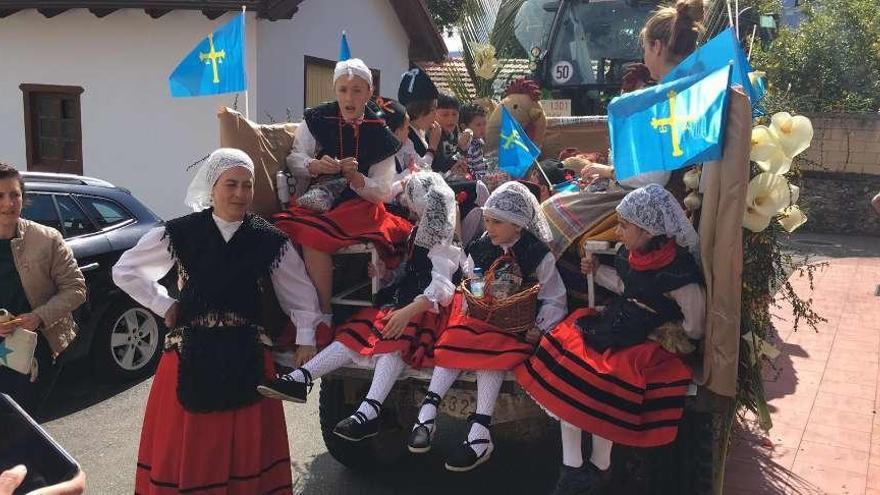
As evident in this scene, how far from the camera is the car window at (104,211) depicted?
597cm

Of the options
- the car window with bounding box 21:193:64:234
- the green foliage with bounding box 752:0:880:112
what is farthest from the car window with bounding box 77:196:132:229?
the green foliage with bounding box 752:0:880:112

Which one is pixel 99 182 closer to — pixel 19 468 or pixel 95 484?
pixel 95 484

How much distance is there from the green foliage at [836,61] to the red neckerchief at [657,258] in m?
13.2

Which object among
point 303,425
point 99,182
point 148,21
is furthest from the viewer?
point 148,21

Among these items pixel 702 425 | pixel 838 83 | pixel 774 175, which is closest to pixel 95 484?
pixel 702 425

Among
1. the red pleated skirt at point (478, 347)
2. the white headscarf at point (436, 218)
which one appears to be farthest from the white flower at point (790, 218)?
the white headscarf at point (436, 218)

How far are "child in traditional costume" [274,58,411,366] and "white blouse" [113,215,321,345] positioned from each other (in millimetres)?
113

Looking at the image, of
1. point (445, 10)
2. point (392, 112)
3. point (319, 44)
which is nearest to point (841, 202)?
point (445, 10)

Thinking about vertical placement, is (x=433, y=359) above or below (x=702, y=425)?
above

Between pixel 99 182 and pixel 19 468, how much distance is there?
4629 millimetres

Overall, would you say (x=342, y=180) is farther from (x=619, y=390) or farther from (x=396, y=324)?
(x=619, y=390)

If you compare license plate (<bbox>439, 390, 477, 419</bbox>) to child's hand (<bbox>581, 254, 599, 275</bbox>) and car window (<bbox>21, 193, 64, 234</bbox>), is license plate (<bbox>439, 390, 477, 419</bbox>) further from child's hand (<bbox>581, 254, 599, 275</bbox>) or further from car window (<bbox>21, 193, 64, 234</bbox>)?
car window (<bbox>21, 193, 64, 234</bbox>)

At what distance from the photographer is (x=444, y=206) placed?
359 cm

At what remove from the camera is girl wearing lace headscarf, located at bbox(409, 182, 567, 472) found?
318cm
